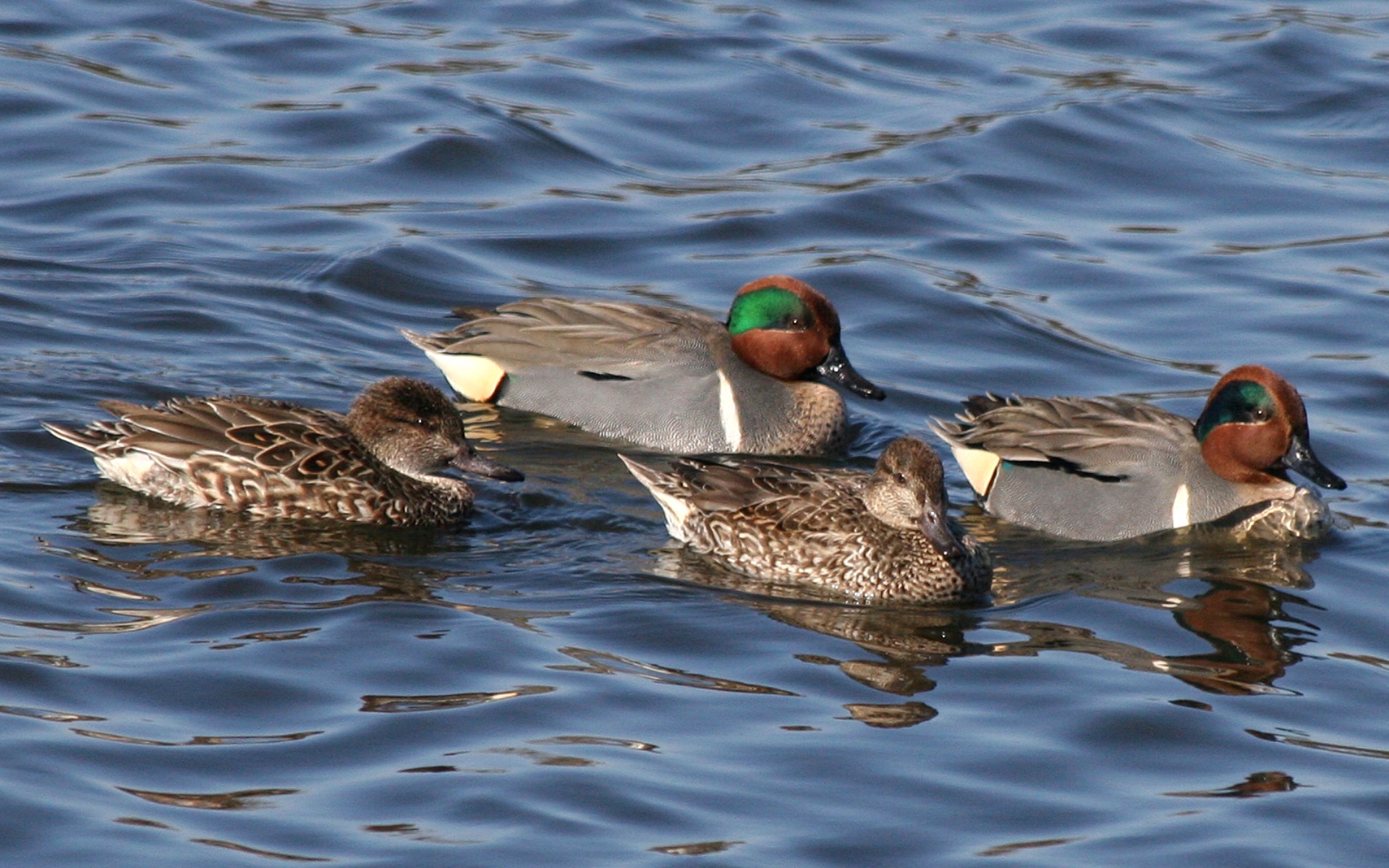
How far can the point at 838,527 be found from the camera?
858 centimetres

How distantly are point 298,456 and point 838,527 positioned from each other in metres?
2.25

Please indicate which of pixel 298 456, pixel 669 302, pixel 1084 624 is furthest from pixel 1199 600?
pixel 669 302

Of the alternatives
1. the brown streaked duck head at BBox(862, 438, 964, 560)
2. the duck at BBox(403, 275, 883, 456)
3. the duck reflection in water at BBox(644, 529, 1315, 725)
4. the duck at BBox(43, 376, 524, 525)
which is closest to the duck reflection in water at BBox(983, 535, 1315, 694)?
the duck reflection in water at BBox(644, 529, 1315, 725)

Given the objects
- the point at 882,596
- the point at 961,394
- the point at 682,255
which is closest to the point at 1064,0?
the point at 682,255

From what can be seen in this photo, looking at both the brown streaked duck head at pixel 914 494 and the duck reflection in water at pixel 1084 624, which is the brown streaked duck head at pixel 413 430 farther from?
the brown streaked duck head at pixel 914 494

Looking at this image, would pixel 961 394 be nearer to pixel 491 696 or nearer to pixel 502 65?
pixel 491 696

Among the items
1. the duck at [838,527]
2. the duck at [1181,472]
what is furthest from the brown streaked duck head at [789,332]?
the duck at [838,527]

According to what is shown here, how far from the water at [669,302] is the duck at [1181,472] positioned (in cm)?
19

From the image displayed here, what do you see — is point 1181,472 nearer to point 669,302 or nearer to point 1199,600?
point 1199,600

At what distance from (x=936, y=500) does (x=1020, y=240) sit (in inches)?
226

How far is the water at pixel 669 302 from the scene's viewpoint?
6531mm

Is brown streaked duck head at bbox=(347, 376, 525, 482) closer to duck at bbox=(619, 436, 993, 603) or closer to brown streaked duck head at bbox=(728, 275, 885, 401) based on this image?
duck at bbox=(619, 436, 993, 603)

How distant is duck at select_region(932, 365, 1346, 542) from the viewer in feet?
31.0

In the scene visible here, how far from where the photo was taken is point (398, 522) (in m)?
8.97
